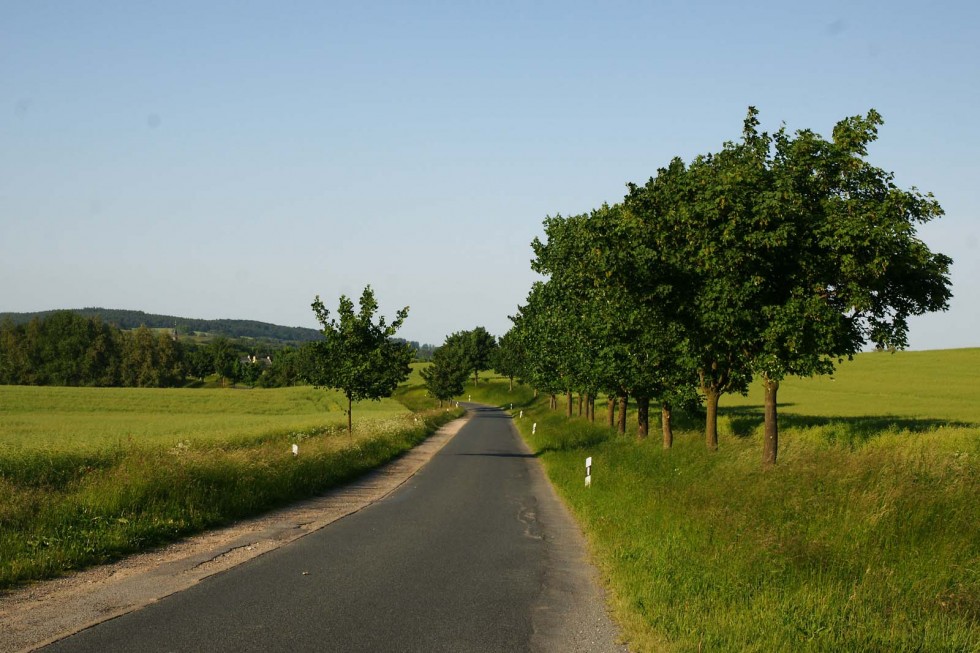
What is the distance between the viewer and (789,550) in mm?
9266

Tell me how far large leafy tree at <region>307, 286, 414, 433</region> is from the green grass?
1406 centimetres

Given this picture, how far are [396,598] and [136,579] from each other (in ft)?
11.3

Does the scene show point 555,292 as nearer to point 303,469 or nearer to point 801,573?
point 303,469

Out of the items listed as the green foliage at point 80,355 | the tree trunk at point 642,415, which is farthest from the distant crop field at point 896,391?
the green foliage at point 80,355

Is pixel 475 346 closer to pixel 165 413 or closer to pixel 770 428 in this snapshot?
pixel 165 413

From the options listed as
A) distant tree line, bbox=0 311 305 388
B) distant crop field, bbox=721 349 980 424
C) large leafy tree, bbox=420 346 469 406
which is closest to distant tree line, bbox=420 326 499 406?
large leafy tree, bbox=420 346 469 406

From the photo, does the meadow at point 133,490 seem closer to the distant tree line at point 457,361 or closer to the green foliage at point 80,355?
the distant tree line at point 457,361

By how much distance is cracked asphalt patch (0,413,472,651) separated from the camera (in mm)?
7211

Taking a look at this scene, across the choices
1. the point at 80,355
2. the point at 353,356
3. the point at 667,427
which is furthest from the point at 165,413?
the point at 80,355

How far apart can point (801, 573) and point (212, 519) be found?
9830mm

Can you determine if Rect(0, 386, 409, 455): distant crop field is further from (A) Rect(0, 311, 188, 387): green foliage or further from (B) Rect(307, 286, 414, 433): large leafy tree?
(A) Rect(0, 311, 188, 387): green foliage

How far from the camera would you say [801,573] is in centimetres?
852

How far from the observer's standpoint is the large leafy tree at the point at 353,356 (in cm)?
3183

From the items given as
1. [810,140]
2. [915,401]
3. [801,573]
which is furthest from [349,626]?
[915,401]
